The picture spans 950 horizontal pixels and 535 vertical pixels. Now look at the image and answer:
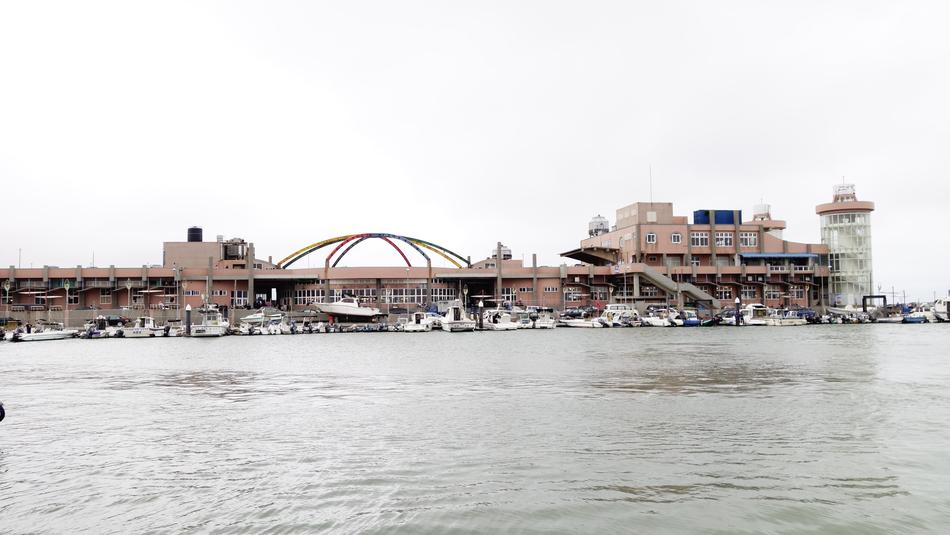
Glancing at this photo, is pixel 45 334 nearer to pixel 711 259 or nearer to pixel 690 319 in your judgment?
pixel 690 319

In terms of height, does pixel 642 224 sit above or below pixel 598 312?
above

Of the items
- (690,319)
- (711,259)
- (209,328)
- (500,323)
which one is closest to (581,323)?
(500,323)

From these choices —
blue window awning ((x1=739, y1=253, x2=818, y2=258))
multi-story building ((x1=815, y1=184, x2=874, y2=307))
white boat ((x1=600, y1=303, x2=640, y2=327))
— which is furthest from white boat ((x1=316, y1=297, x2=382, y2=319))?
multi-story building ((x1=815, y1=184, x2=874, y2=307))

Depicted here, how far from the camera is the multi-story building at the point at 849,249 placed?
399 feet

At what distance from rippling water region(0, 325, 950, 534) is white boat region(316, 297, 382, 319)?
6790cm

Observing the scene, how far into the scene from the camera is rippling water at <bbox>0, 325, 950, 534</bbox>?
40.5 ft

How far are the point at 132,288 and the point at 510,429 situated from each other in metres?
109

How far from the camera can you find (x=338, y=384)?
33.6 meters

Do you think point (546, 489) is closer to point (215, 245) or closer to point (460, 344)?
point (460, 344)

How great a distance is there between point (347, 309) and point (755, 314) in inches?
2526

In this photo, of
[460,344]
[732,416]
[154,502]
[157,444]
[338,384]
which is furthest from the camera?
[460,344]

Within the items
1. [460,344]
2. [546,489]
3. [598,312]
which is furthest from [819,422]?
[598,312]

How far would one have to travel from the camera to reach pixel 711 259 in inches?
4724

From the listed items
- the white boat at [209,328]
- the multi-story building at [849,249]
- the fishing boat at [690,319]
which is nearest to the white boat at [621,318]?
the fishing boat at [690,319]
